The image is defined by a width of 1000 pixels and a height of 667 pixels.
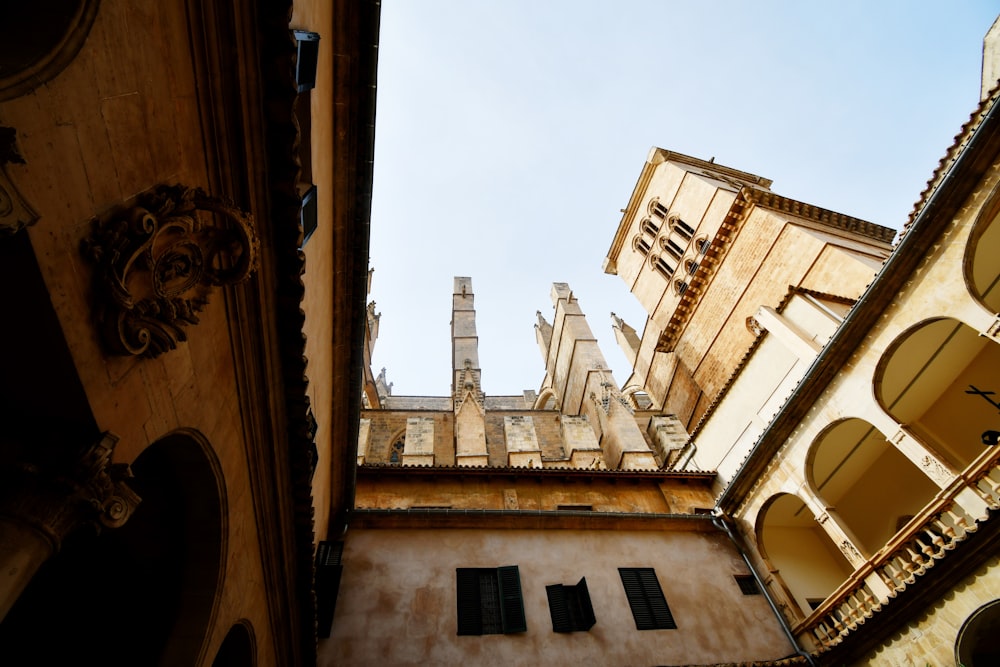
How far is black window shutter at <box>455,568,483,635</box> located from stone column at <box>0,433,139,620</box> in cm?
796

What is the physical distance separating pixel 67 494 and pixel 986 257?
1287 cm

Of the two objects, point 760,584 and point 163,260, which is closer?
point 163,260

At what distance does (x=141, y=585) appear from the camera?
4691 millimetres

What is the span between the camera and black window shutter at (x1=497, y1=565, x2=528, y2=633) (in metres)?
9.09

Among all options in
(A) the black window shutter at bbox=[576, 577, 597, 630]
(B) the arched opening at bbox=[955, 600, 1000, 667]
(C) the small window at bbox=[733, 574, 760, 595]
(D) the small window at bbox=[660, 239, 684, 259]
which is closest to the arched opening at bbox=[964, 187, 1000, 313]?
(B) the arched opening at bbox=[955, 600, 1000, 667]

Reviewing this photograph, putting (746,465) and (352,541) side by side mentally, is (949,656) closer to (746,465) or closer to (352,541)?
(746,465)

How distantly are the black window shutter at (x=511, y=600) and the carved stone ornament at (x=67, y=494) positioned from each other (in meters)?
8.18

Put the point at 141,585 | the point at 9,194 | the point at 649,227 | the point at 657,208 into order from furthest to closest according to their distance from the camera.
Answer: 1. the point at 649,227
2. the point at 657,208
3. the point at 141,585
4. the point at 9,194

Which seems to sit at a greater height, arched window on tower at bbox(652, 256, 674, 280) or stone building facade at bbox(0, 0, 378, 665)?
stone building facade at bbox(0, 0, 378, 665)

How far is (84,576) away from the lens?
4.58 m

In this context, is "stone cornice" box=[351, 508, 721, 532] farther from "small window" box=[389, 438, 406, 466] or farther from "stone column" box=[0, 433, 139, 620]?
"small window" box=[389, 438, 406, 466]

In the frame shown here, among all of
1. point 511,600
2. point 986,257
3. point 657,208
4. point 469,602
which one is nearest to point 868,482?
point 986,257

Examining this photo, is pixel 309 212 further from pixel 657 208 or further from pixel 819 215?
pixel 657 208

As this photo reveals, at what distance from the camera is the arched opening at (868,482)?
11.0 m
